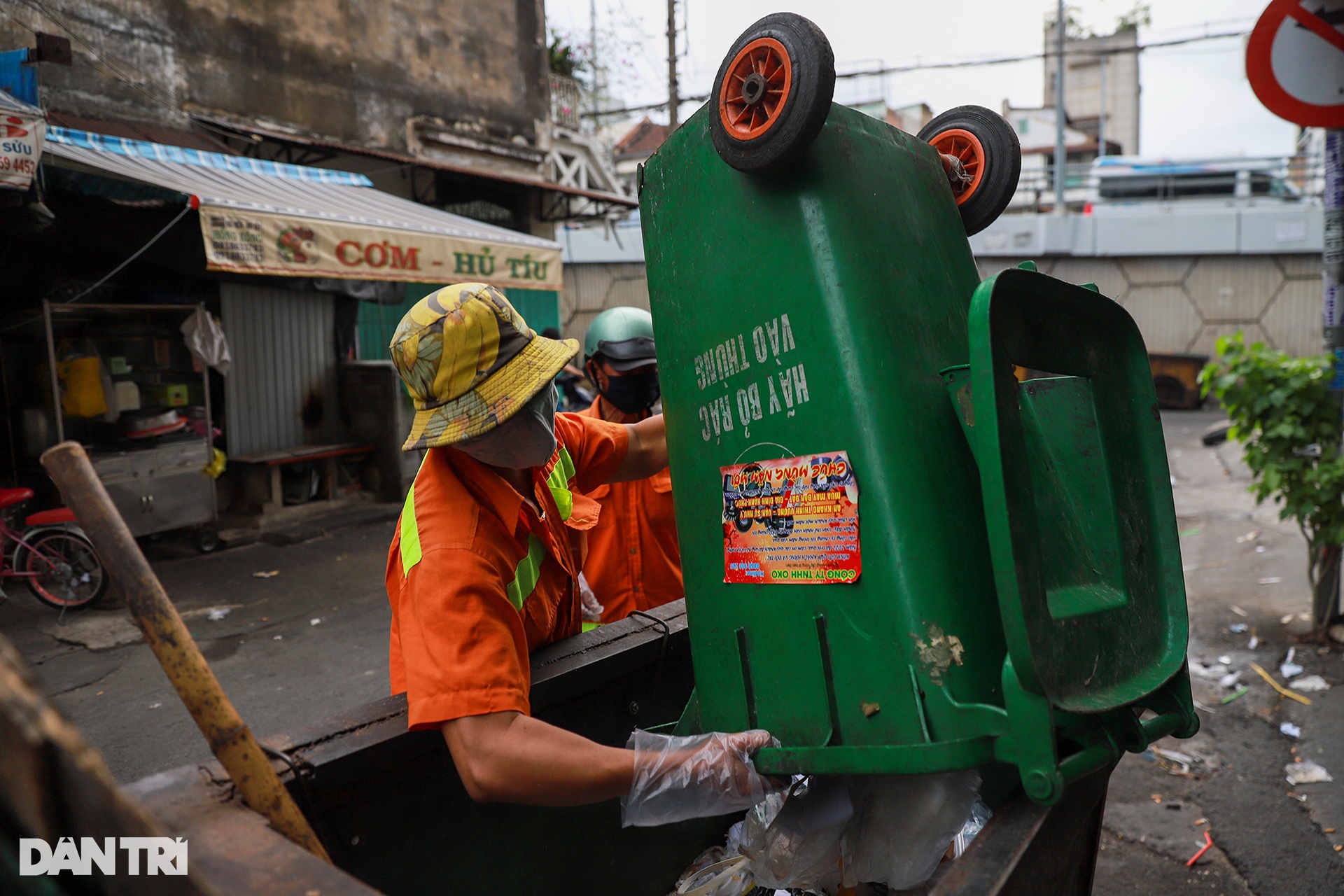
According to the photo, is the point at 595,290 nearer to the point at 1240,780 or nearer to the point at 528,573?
the point at 1240,780

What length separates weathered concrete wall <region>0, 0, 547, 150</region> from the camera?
21.5 ft

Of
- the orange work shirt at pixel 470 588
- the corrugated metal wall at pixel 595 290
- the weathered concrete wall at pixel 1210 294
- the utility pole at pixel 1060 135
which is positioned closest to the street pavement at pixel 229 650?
the orange work shirt at pixel 470 588

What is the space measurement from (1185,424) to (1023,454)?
1444 centimetres

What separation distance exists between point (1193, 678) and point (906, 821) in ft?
10.9

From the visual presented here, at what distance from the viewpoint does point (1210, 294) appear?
17.2m

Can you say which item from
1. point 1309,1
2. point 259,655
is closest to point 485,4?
point 259,655

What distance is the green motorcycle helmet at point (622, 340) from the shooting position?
293 cm

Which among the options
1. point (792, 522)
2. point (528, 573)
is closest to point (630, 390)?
point (528, 573)

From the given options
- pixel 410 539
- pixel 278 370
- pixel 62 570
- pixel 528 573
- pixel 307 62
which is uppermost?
pixel 307 62

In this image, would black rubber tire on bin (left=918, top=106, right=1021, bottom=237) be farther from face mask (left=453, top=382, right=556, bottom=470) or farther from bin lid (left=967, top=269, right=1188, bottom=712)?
face mask (left=453, top=382, right=556, bottom=470)

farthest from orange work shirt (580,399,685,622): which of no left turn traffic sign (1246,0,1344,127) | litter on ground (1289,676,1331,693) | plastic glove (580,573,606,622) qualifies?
litter on ground (1289,676,1331,693)

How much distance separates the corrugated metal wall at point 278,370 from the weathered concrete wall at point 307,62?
158cm

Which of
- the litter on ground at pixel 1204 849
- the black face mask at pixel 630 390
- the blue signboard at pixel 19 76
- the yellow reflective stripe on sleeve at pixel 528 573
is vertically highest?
the blue signboard at pixel 19 76

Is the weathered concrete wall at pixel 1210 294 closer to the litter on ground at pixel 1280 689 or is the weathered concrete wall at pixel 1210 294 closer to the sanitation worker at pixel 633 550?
the litter on ground at pixel 1280 689
